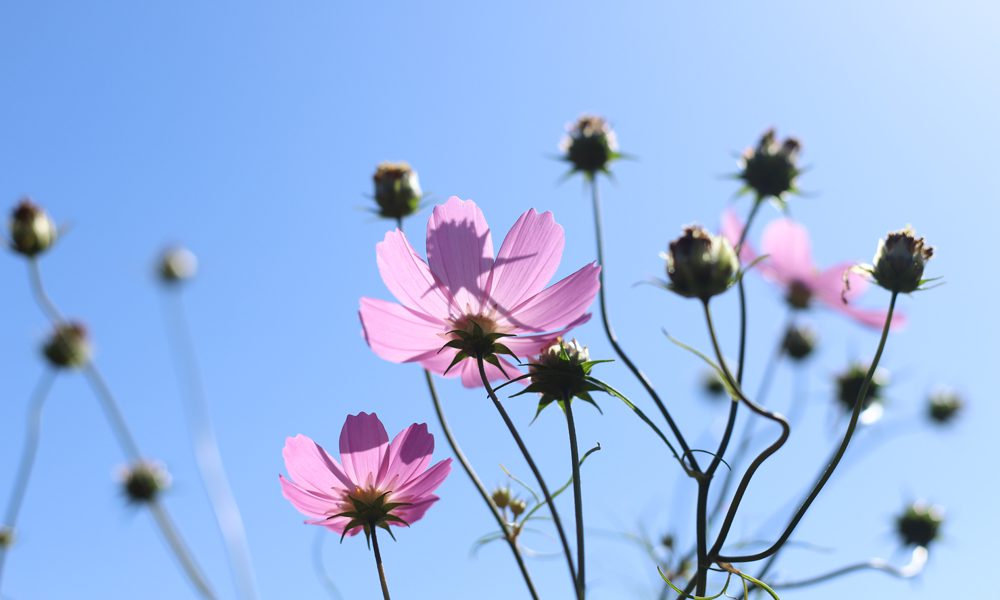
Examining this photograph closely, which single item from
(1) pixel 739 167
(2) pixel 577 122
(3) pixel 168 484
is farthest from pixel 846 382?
(3) pixel 168 484

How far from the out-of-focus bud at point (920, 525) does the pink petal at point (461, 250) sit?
1.72 metres

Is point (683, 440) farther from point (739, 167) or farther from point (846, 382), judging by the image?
point (846, 382)

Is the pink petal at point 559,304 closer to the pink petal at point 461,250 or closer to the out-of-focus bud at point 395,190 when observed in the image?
the pink petal at point 461,250

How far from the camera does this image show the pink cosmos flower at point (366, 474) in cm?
58

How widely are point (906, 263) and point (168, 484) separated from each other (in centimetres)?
234

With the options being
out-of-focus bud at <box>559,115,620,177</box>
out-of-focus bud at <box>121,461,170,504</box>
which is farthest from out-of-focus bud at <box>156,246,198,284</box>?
out-of-focus bud at <box>559,115,620,177</box>

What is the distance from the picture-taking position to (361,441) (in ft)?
1.95

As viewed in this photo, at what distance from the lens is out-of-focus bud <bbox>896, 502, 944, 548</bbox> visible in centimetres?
192

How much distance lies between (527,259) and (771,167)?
2.31 feet

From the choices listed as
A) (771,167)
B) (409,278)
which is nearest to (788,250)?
(771,167)

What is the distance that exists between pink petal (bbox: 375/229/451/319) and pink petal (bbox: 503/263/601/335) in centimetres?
6

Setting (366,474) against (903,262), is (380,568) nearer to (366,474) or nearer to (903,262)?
(366,474)

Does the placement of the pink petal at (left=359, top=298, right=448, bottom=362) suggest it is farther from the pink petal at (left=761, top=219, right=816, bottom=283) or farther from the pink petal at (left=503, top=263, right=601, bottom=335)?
the pink petal at (left=761, top=219, right=816, bottom=283)

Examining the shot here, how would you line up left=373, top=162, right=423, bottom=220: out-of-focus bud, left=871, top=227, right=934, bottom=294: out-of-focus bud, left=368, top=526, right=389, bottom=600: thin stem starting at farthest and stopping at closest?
left=373, top=162, right=423, bottom=220: out-of-focus bud, left=871, top=227, right=934, bottom=294: out-of-focus bud, left=368, top=526, right=389, bottom=600: thin stem
